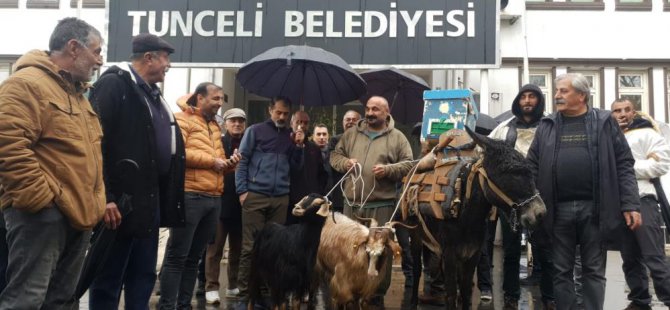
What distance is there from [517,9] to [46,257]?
13121mm

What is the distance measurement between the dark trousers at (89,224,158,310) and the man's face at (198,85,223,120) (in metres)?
1.59

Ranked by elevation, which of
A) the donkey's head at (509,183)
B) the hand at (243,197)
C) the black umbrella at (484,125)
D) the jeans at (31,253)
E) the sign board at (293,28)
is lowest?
the jeans at (31,253)

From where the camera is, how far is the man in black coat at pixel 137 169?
397 centimetres

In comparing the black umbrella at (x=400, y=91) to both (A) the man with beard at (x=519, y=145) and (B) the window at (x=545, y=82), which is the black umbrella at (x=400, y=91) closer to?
(A) the man with beard at (x=519, y=145)

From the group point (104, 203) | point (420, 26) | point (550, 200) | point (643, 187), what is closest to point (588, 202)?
point (550, 200)

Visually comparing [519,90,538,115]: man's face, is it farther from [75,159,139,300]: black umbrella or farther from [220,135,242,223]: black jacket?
[75,159,139,300]: black umbrella

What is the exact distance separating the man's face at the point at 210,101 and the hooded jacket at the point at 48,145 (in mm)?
1920

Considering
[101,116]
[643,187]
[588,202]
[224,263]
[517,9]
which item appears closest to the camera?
[101,116]

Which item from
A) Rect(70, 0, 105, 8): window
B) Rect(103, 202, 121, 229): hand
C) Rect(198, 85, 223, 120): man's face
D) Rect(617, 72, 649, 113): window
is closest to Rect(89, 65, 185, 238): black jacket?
Rect(103, 202, 121, 229): hand

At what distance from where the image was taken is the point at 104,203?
3609 millimetres

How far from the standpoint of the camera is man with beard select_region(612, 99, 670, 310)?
5.95 metres

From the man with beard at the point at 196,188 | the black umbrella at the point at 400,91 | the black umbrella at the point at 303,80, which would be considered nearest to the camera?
the man with beard at the point at 196,188

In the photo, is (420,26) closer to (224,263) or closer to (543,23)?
(543,23)

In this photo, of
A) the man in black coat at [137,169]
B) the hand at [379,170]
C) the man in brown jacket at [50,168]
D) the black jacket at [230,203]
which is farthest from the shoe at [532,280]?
the man in brown jacket at [50,168]
